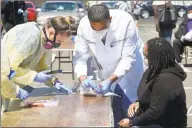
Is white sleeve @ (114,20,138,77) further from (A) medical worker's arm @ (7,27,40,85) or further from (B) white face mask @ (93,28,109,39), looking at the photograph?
(A) medical worker's arm @ (7,27,40,85)

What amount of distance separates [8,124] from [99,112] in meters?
0.68

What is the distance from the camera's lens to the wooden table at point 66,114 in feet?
9.66

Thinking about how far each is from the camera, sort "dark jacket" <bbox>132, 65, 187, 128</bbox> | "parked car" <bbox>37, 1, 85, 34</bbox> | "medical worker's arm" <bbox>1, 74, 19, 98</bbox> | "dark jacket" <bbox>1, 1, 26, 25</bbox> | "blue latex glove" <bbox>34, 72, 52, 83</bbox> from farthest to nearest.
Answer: "parked car" <bbox>37, 1, 85, 34</bbox> → "dark jacket" <bbox>1, 1, 26, 25</bbox> → "blue latex glove" <bbox>34, 72, 52, 83</bbox> → "dark jacket" <bbox>132, 65, 187, 128</bbox> → "medical worker's arm" <bbox>1, 74, 19, 98</bbox>

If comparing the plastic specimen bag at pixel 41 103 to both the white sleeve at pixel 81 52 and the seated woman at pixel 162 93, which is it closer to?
the seated woman at pixel 162 93

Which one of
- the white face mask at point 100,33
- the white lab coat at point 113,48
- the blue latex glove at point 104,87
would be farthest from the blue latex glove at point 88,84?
the white face mask at point 100,33

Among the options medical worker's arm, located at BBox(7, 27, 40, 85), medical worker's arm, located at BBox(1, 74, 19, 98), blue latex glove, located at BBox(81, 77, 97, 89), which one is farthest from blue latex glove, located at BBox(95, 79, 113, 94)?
medical worker's arm, located at BBox(1, 74, 19, 98)

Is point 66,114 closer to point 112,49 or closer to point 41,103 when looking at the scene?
point 41,103

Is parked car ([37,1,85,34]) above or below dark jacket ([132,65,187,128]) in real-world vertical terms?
below

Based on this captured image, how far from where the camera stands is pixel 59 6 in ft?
70.4

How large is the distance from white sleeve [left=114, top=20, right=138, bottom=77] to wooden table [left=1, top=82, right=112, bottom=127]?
0.48 metres

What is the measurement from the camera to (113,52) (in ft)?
14.1

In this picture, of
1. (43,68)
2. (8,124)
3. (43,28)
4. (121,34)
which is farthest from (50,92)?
(8,124)

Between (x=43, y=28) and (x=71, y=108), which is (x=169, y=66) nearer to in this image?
(x=71, y=108)

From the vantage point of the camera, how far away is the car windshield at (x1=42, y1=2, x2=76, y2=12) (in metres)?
21.2
